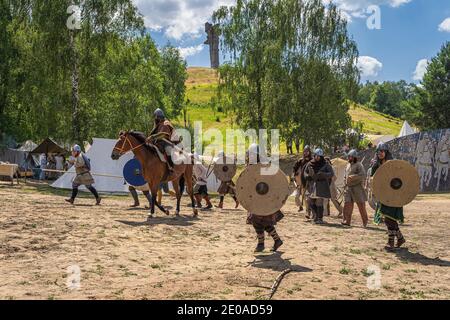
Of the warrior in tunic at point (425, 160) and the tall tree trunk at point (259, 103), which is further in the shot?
the tall tree trunk at point (259, 103)

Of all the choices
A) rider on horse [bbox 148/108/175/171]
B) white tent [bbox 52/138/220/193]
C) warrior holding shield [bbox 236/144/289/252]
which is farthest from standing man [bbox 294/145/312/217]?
white tent [bbox 52/138/220/193]

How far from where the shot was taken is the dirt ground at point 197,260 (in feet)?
19.5

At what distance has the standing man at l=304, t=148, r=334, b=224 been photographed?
1241 cm

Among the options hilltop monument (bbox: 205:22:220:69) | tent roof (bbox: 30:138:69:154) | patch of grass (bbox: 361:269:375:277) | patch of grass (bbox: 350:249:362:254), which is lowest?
patch of grass (bbox: 361:269:375:277)

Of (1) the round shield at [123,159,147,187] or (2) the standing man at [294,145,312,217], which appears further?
(2) the standing man at [294,145,312,217]

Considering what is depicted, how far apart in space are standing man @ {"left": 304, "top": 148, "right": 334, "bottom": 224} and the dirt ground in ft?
2.45

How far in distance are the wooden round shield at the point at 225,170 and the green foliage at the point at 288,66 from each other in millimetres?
16907

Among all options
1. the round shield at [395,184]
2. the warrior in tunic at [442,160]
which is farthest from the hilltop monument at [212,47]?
the round shield at [395,184]

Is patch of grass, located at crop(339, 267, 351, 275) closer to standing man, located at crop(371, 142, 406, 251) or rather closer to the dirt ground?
the dirt ground

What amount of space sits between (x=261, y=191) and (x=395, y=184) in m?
2.50

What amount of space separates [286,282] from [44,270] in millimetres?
3122

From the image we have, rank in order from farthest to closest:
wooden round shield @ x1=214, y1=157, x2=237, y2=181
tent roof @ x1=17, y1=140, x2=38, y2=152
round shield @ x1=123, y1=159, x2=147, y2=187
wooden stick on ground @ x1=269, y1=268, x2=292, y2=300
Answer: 1. tent roof @ x1=17, y1=140, x2=38, y2=152
2. wooden round shield @ x1=214, y1=157, x2=237, y2=181
3. round shield @ x1=123, y1=159, x2=147, y2=187
4. wooden stick on ground @ x1=269, y1=268, x2=292, y2=300

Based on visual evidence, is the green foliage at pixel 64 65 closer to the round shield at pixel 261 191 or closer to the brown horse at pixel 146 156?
the brown horse at pixel 146 156
